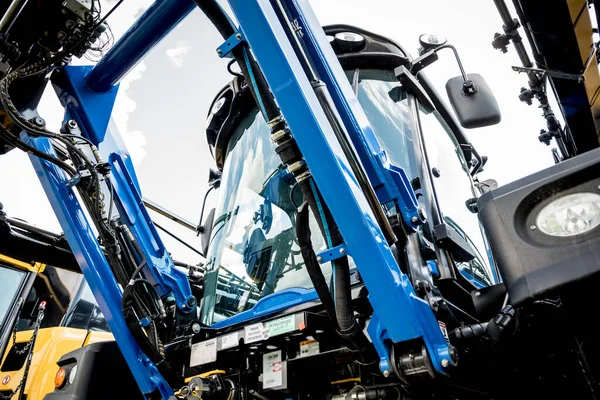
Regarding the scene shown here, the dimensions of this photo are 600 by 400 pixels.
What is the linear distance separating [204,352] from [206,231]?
4.35 feet

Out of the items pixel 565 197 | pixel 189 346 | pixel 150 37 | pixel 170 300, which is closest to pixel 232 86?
pixel 150 37

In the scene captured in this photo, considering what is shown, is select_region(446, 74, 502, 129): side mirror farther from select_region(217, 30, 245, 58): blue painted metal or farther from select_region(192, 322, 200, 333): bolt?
select_region(192, 322, 200, 333): bolt

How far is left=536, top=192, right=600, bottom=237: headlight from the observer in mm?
1133

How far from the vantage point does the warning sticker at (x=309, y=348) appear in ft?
6.86

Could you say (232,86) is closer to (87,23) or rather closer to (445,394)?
(87,23)

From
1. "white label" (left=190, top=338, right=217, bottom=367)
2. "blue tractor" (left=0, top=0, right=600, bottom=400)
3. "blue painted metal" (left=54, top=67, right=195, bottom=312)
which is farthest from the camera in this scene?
"blue painted metal" (left=54, top=67, right=195, bottom=312)

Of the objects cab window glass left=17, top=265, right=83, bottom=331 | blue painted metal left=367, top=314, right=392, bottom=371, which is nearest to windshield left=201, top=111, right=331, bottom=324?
blue painted metal left=367, top=314, right=392, bottom=371

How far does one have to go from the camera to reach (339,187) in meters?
1.77

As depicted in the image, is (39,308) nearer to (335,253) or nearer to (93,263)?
(93,263)

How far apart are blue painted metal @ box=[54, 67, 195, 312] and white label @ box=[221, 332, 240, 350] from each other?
61cm

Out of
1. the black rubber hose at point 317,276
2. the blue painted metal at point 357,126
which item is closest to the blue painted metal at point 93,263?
the black rubber hose at point 317,276

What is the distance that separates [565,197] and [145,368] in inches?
89.6

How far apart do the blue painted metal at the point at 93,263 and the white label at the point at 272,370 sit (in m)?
0.70

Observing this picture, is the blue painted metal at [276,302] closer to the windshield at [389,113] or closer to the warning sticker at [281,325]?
the warning sticker at [281,325]
